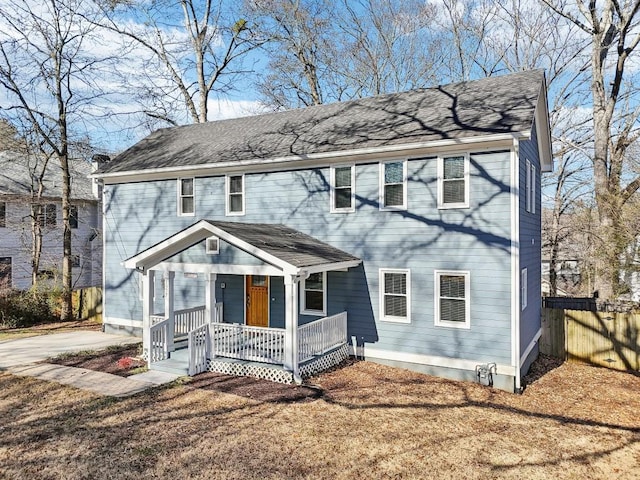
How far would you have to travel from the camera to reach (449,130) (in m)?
10.7

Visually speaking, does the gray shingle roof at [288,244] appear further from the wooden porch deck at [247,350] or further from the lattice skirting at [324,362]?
the lattice skirting at [324,362]

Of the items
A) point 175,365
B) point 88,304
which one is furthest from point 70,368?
point 88,304

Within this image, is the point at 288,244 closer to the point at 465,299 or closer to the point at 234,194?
the point at 234,194

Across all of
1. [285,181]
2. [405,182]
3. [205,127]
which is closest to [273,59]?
[205,127]

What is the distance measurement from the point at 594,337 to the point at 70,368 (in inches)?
Result: 550

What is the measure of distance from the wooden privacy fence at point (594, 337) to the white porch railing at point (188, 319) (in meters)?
10.2

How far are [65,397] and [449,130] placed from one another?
1005 cm

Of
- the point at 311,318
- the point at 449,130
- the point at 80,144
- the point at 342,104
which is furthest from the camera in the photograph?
the point at 80,144

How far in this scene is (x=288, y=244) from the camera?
11.0m

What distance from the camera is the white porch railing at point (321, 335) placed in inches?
402

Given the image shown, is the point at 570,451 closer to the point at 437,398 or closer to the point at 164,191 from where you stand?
the point at 437,398

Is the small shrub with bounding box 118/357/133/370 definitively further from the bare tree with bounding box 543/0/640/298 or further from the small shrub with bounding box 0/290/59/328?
the bare tree with bounding box 543/0/640/298

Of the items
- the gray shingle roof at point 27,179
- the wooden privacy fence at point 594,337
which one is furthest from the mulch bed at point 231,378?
the gray shingle roof at point 27,179

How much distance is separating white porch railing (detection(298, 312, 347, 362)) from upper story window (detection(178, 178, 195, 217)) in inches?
249
